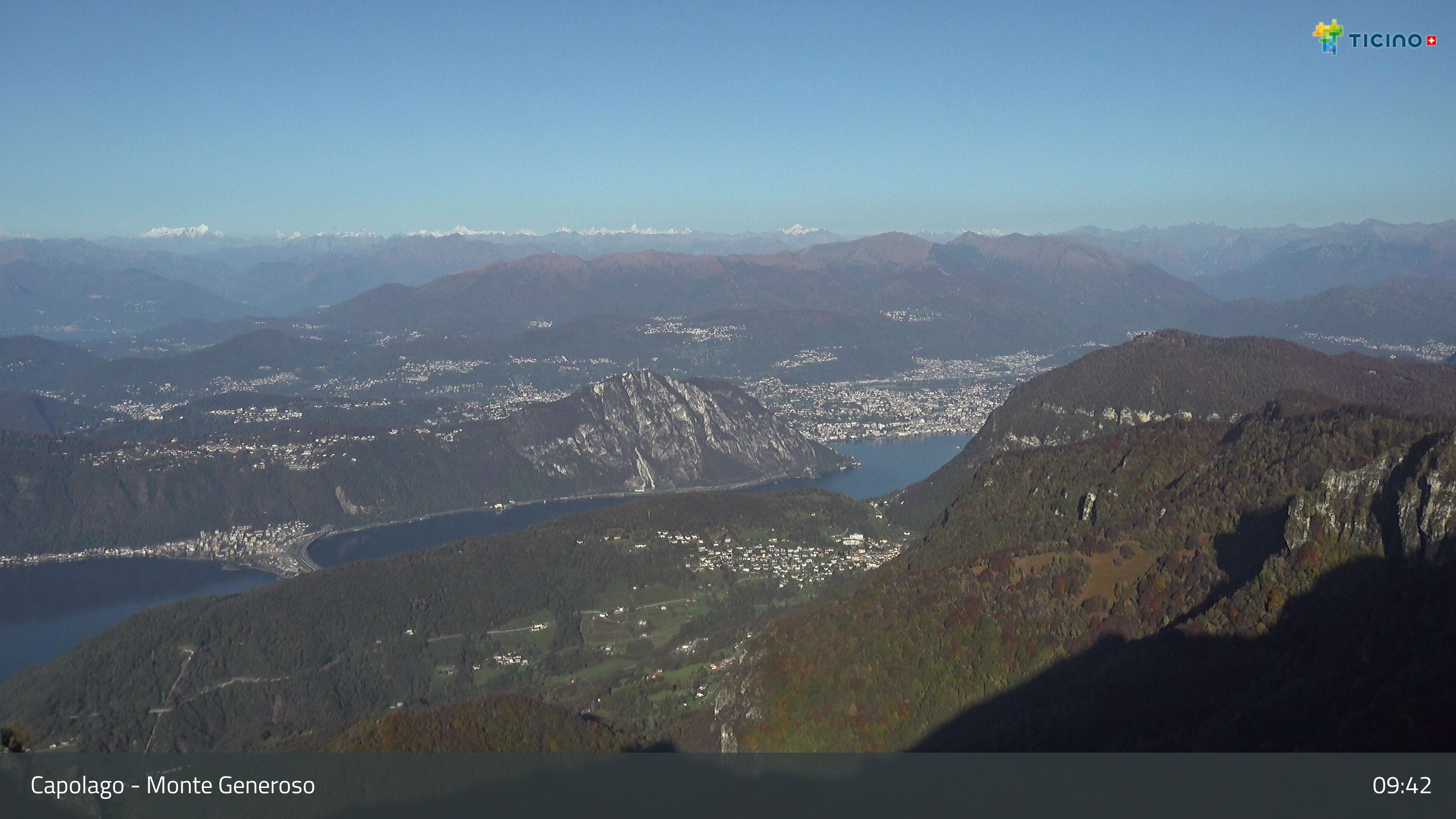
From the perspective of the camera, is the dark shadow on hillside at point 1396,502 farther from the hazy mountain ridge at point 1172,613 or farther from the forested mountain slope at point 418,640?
the forested mountain slope at point 418,640

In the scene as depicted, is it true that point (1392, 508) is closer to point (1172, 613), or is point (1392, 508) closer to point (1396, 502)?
point (1396, 502)

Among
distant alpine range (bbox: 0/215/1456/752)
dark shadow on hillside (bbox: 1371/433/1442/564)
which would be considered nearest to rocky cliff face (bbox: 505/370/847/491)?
distant alpine range (bbox: 0/215/1456/752)

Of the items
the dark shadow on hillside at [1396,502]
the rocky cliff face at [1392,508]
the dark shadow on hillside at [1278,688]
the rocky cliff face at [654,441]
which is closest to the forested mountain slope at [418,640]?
the dark shadow on hillside at [1278,688]

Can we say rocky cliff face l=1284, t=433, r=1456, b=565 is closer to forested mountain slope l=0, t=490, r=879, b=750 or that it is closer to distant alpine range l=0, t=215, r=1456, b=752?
distant alpine range l=0, t=215, r=1456, b=752

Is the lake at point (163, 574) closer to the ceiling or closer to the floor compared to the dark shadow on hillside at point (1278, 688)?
closer to the floor

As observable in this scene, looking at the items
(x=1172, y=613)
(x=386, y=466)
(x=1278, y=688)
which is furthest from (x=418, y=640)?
(x=386, y=466)
